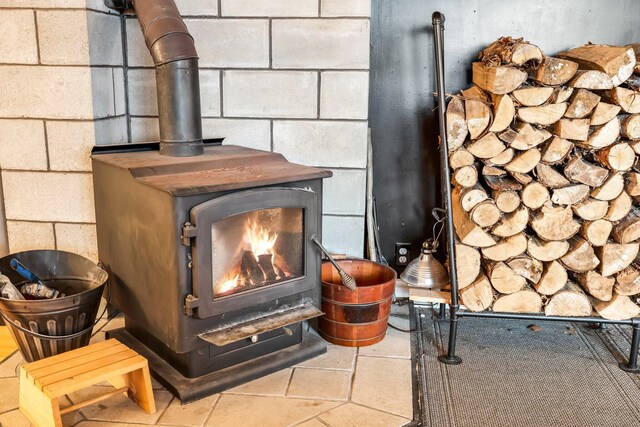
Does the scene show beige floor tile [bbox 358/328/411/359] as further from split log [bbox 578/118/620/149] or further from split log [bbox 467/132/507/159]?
split log [bbox 578/118/620/149]

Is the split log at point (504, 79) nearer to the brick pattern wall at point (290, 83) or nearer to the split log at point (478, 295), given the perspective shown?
the brick pattern wall at point (290, 83)

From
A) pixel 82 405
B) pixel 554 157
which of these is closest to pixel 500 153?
pixel 554 157

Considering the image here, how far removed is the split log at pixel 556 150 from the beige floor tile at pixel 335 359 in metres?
1.04

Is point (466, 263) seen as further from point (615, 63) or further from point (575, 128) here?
point (615, 63)

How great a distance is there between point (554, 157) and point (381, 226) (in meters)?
0.89

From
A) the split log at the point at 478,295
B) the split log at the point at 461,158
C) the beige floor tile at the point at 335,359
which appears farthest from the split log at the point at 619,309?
the beige floor tile at the point at 335,359

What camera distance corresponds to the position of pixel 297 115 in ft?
8.38

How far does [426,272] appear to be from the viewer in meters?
2.49

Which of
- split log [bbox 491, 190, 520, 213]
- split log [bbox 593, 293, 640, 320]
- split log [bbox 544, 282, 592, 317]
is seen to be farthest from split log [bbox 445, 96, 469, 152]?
split log [bbox 593, 293, 640, 320]

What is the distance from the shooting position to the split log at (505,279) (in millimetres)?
2285

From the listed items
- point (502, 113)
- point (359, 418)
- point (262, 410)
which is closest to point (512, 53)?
point (502, 113)

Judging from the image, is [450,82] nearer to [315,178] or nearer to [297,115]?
[297,115]

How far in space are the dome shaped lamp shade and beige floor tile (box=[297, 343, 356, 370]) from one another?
1.34 feet

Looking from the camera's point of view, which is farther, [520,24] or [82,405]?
[520,24]
